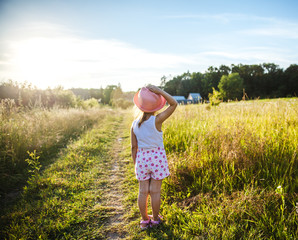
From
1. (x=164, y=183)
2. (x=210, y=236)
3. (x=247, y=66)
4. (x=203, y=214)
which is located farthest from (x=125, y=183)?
(x=247, y=66)

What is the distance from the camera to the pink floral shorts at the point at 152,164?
7.40 ft

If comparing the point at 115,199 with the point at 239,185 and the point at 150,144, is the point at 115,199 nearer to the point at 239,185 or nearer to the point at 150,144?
the point at 150,144

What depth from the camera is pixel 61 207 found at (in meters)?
2.80

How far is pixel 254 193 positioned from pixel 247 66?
290 feet

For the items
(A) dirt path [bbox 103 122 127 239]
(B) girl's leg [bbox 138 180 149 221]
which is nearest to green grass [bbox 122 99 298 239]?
(A) dirt path [bbox 103 122 127 239]

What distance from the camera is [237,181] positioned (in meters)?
2.93

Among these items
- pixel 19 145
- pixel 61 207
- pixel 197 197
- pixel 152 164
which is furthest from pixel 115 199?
pixel 19 145

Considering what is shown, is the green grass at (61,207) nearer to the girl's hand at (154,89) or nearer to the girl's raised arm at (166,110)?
the girl's raised arm at (166,110)

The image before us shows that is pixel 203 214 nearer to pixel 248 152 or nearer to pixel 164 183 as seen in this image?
pixel 164 183

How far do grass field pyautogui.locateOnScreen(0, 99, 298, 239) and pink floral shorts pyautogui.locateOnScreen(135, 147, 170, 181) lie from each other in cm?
73

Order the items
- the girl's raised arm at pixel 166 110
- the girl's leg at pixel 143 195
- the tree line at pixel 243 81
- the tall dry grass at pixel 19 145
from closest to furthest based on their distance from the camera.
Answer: the girl's raised arm at pixel 166 110, the girl's leg at pixel 143 195, the tall dry grass at pixel 19 145, the tree line at pixel 243 81

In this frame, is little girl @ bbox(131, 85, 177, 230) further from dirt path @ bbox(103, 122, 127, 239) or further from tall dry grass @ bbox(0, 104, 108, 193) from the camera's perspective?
tall dry grass @ bbox(0, 104, 108, 193)

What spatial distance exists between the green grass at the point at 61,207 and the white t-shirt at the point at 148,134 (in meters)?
1.39

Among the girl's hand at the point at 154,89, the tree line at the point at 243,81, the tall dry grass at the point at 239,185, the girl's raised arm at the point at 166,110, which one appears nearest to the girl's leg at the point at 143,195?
the tall dry grass at the point at 239,185
